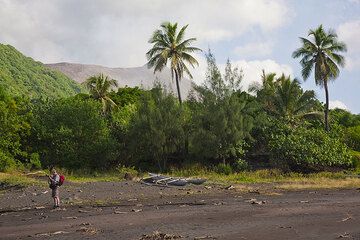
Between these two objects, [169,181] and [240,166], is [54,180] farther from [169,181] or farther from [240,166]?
[240,166]

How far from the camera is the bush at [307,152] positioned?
3672cm

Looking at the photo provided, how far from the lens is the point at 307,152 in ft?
121

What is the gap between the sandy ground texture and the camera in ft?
42.0

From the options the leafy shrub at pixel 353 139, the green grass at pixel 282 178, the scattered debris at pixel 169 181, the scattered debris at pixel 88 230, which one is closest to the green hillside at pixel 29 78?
the green grass at pixel 282 178

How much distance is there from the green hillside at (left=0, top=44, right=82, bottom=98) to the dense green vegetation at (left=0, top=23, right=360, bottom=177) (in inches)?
1590

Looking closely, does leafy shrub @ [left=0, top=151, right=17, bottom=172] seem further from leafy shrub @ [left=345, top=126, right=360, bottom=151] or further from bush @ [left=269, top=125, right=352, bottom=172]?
leafy shrub @ [left=345, top=126, right=360, bottom=151]

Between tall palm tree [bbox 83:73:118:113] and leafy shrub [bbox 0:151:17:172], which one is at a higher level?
tall palm tree [bbox 83:73:118:113]

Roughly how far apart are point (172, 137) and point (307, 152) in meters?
11.8

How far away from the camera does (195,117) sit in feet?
128

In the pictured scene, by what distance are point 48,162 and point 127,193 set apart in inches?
693

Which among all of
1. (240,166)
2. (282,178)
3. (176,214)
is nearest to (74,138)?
(240,166)

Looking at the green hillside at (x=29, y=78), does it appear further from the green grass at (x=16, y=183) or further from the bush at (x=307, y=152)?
the bush at (x=307, y=152)

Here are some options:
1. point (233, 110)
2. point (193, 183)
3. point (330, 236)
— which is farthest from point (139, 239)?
point (233, 110)

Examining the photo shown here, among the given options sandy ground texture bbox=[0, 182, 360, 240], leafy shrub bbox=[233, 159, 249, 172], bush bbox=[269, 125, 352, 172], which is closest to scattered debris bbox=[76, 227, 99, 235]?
sandy ground texture bbox=[0, 182, 360, 240]
